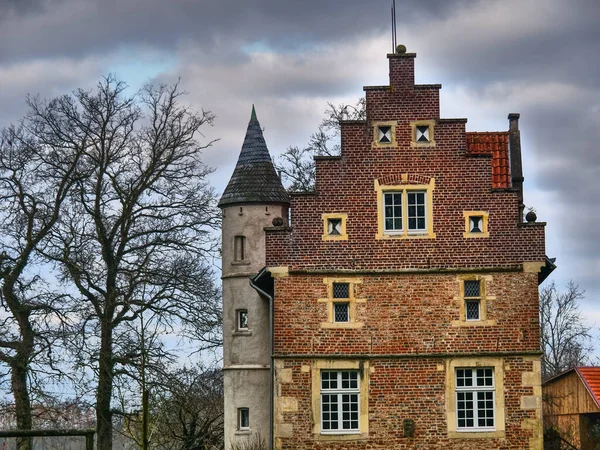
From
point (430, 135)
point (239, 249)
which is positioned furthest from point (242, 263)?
point (430, 135)

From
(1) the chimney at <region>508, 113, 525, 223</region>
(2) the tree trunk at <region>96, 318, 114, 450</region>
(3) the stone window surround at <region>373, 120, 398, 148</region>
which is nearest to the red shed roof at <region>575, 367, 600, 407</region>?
(1) the chimney at <region>508, 113, 525, 223</region>

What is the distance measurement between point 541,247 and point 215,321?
12.4 metres

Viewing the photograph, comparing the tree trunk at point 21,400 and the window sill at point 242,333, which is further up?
the window sill at point 242,333

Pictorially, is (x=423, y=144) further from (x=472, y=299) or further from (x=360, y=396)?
(x=360, y=396)

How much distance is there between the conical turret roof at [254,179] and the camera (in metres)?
34.5

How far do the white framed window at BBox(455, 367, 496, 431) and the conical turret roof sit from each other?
8745mm

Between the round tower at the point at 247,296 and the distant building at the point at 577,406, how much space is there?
8802 mm

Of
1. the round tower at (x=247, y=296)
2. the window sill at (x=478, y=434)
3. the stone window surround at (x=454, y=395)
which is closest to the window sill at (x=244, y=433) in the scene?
the round tower at (x=247, y=296)

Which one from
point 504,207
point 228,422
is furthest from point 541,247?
point 228,422

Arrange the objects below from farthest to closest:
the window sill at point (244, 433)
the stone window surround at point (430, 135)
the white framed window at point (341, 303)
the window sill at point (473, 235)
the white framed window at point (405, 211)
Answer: the window sill at point (244, 433)
the stone window surround at point (430, 135)
the white framed window at point (405, 211)
the window sill at point (473, 235)
the white framed window at point (341, 303)

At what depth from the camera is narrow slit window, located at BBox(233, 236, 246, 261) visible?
34406 millimetres

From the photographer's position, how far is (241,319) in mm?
34219

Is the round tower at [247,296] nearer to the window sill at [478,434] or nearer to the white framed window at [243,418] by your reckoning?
the white framed window at [243,418]

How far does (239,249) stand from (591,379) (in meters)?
11.4
